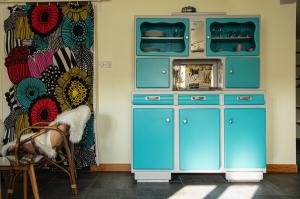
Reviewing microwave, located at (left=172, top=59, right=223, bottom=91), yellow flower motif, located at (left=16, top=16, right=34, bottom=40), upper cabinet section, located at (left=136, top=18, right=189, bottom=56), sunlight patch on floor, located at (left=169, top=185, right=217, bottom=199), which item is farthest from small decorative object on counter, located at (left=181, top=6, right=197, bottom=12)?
sunlight patch on floor, located at (left=169, top=185, right=217, bottom=199)

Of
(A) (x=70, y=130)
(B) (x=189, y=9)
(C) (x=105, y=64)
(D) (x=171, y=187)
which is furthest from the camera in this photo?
(C) (x=105, y=64)

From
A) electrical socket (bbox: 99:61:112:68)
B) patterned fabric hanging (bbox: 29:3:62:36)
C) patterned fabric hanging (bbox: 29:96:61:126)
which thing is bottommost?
patterned fabric hanging (bbox: 29:96:61:126)

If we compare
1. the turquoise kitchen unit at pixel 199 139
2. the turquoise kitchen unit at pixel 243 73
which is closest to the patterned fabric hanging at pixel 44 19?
the turquoise kitchen unit at pixel 199 139

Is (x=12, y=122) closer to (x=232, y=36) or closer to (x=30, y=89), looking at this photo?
(x=30, y=89)

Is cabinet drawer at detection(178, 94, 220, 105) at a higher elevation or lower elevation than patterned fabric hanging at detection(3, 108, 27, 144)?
higher

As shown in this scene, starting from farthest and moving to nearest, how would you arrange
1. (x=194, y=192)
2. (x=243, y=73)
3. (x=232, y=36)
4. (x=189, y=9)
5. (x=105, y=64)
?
(x=105, y=64) < (x=232, y=36) < (x=189, y=9) < (x=243, y=73) < (x=194, y=192)

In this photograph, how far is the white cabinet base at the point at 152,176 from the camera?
3.33 meters

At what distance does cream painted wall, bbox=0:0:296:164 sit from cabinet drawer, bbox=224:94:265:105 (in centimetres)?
59

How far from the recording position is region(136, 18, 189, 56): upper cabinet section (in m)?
3.48

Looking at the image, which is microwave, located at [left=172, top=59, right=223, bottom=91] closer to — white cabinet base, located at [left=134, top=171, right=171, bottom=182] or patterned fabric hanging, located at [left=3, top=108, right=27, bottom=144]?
white cabinet base, located at [left=134, top=171, right=171, bottom=182]

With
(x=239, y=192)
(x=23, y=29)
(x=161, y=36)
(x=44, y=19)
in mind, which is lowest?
(x=239, y=192)

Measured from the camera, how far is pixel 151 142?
3332 millimetres

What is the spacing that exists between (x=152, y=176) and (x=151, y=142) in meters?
0.38

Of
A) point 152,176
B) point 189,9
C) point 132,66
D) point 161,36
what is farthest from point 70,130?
point 189,9
